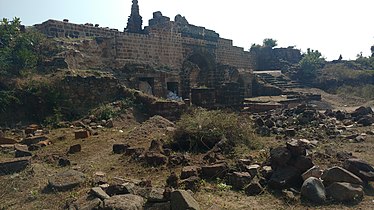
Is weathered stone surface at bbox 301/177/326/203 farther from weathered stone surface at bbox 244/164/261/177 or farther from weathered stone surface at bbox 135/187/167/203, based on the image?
weathered stone surface at bbox 135/187/167/203

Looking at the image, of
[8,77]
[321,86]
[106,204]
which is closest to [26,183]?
[106,204]

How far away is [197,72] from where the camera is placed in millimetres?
19875

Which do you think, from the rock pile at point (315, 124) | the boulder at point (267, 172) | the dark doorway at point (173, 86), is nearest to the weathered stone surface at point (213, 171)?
the boulder at point (267, 172)

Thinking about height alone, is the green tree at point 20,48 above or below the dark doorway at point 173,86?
above

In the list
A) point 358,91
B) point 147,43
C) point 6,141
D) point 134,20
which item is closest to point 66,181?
point 6,141

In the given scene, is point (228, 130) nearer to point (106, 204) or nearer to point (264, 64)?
point (106, 204)

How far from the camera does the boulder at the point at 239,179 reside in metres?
4.55

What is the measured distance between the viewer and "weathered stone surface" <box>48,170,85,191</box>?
14.9 ft

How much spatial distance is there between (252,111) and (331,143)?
7740mm

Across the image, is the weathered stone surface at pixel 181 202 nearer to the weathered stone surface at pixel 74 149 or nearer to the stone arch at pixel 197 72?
the weathered stone surface at pixel 74 149

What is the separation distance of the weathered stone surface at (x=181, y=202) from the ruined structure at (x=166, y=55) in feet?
34.0

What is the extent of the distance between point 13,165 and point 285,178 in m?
4.74

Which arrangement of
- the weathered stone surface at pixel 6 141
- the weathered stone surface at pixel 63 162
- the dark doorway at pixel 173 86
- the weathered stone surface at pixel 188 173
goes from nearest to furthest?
the weathered stone surface at pixel 188 173
the weathered stone surface at pixel 63 162
the weathered stone surface at pixel 6 141
the dark doorway at pixel 173 86

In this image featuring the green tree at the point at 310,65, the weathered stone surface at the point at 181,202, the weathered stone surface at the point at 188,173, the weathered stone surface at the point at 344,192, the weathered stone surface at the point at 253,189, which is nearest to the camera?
the weathered stone surface at the point at 181,202
